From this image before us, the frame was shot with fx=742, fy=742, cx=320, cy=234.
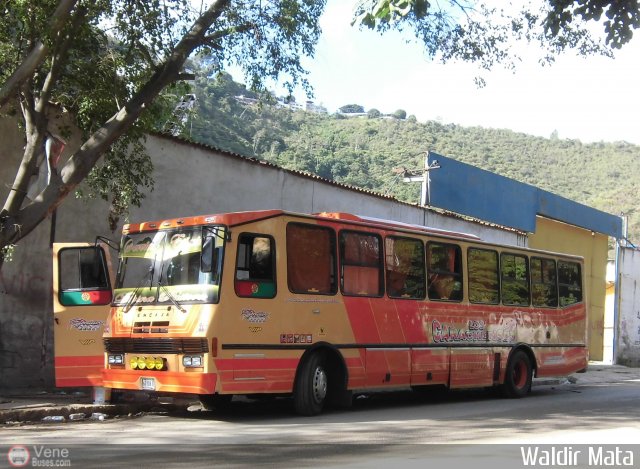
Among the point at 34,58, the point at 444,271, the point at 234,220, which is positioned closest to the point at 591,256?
the point at 444,271

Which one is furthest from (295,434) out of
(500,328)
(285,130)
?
(285,130)

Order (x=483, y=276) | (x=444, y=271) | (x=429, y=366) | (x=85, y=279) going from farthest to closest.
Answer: (x=483, y=276), (x=444, y=271), (x=429, y=366), (x=85, y=279)

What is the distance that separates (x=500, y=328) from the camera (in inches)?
578

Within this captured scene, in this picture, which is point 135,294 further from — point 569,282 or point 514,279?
point 569,282

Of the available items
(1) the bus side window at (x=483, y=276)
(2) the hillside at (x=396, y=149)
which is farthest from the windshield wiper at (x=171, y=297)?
(2) the hillside at (x=396, y=149)

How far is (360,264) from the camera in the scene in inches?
464

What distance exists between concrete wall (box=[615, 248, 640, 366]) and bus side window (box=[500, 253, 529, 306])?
17633 millimetres

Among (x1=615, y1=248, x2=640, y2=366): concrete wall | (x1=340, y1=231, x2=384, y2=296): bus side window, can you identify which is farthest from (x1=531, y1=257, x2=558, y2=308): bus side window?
(x1=615, y1=248, x2=640, y2=366): concrete wall

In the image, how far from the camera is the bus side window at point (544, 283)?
15802 millimetres

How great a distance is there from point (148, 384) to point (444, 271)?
584 centimetres

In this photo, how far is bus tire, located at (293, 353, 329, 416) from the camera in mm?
10648

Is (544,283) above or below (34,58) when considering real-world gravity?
below

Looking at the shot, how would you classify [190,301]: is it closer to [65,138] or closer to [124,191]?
[124,191]

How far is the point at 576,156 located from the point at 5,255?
71.5 meters
